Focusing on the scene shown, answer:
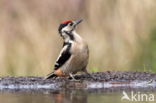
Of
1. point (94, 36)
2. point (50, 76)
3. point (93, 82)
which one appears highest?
point (94, 36)

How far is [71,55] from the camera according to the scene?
9.66m

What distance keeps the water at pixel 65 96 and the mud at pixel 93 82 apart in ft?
0.53

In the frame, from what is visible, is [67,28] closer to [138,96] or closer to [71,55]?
[71,55]

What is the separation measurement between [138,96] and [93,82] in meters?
1.01

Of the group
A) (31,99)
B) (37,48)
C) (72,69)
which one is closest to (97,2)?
(37,48)

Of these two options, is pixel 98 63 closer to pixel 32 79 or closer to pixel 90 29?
pixel 90 29

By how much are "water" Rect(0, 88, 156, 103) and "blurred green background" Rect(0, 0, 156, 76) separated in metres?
3.47

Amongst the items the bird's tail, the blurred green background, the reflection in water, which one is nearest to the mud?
the bird's tail

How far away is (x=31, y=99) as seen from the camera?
319 inches

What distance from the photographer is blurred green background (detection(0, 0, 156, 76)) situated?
12.4 m

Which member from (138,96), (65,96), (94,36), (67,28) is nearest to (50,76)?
(67,28)

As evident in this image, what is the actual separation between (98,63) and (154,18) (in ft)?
4.65

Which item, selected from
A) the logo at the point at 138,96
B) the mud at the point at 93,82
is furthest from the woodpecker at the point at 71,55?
the logo at the point at 138,96

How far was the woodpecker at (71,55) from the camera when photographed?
375 inches
